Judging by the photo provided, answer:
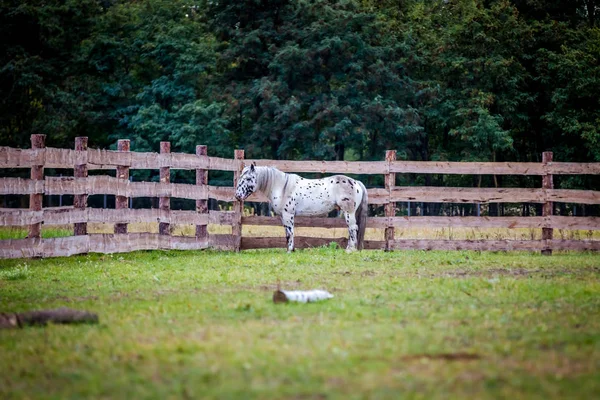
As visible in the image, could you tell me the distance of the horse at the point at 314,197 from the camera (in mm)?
18406

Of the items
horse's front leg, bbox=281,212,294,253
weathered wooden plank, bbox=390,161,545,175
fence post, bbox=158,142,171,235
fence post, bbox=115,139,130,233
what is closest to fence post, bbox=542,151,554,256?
weathered wooden plank, bbox=390,161,545,175

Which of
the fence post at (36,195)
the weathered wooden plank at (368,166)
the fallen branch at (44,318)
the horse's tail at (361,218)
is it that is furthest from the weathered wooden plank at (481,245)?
the fallen branch at (44,318)

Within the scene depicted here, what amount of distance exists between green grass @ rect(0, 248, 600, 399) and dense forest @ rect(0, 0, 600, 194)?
29.8 metres

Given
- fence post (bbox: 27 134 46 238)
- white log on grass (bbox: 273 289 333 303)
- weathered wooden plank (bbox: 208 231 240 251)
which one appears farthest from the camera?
weathered wooden plank (bbox: 208 231 240 251)

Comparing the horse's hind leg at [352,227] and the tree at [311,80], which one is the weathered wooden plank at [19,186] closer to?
the horse's hind leg at [352,227]

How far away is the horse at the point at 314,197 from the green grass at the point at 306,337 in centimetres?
513

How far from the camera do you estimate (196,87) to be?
48031mm

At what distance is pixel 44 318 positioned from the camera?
8.16 m

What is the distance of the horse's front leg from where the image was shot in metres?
18.3

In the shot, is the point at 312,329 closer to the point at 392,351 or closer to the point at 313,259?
the point at 392,351

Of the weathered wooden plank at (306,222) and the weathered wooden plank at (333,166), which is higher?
the weathered wooden plank at (333,166)

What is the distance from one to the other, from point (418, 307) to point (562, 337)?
7.31ft

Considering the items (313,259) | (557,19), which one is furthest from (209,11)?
(313,259)

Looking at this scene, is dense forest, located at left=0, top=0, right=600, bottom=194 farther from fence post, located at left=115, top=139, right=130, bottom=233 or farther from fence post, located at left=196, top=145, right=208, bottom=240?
fence post, located at left=115, top=139, right=130, bottom=233
